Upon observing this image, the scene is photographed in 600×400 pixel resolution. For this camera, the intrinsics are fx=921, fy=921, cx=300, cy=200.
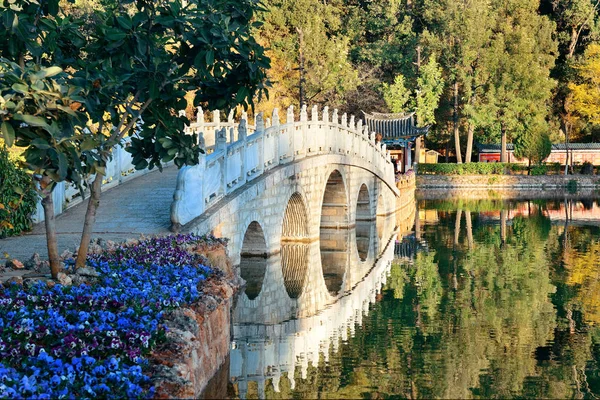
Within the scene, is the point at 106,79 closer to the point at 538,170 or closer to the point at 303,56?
the point at 303,56

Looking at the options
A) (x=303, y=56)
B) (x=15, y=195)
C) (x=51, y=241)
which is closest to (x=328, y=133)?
(x=15, y=195)

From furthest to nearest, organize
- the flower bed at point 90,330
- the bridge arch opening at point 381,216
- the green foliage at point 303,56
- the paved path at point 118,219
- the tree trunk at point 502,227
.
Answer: the green foliage at point 303,56 → the bridge arch opening at point 381,216 → the tree trunk at point 502,227 → the paved path at point 118,219 → the flower bed at point 90,330

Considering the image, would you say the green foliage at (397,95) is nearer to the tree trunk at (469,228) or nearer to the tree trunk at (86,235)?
the tree trunk at (469,228)

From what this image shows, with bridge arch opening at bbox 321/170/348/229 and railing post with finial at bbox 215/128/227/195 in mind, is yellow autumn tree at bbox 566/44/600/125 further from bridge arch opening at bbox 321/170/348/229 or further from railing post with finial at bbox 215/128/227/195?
Answer: railing post with finial at bbox 215/128/227/195

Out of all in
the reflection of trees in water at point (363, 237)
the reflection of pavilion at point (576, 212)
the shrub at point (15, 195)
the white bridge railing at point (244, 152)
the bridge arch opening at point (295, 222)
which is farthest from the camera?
the reflection of pavilion at point (576, 212)

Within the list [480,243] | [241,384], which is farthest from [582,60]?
[241,384]

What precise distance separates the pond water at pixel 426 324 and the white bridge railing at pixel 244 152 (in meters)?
2.07

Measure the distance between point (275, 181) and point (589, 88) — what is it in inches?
1813

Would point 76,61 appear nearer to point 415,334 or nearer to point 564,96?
point 415,334

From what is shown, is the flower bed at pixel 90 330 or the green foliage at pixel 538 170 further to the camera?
the green foliage at pixel 538 170

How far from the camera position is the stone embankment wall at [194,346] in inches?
303

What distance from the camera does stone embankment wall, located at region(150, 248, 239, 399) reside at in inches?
303

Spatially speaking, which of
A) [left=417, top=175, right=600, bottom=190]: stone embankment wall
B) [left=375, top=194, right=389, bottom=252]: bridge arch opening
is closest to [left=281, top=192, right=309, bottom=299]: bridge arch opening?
[left=375, top=194, right=389, bottom=252]: bridge arch opening

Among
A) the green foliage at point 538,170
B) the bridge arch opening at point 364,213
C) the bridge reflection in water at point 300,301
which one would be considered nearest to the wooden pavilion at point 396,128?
the green foliage at point 538,170
